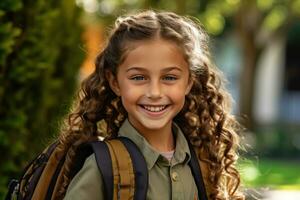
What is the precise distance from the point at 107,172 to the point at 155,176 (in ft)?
0.93

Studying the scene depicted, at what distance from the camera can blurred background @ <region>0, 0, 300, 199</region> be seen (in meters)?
5.64

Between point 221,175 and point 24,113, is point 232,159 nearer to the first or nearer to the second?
point 221,175

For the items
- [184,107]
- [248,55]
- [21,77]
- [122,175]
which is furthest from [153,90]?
[248,55]

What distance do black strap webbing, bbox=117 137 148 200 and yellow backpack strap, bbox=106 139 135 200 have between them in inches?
0.8

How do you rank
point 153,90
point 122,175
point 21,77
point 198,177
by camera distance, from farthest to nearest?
point 21,77 < point 198,177 < point 153,90 < point 122,175

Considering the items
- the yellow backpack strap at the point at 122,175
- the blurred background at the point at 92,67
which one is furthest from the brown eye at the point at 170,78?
the blurred background at the point at 92,67

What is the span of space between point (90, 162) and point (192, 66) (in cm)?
65

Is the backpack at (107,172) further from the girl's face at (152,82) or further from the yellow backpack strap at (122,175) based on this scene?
the girl's face at (152,82)

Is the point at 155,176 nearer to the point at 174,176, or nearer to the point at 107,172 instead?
the point at 174,176

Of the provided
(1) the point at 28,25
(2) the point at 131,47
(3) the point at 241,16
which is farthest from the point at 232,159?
(3) the point at 241,16

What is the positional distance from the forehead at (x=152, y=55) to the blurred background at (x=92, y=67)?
38 cm

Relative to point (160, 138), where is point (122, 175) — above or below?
below

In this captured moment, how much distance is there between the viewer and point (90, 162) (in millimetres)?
3244

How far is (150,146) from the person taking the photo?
345cm
